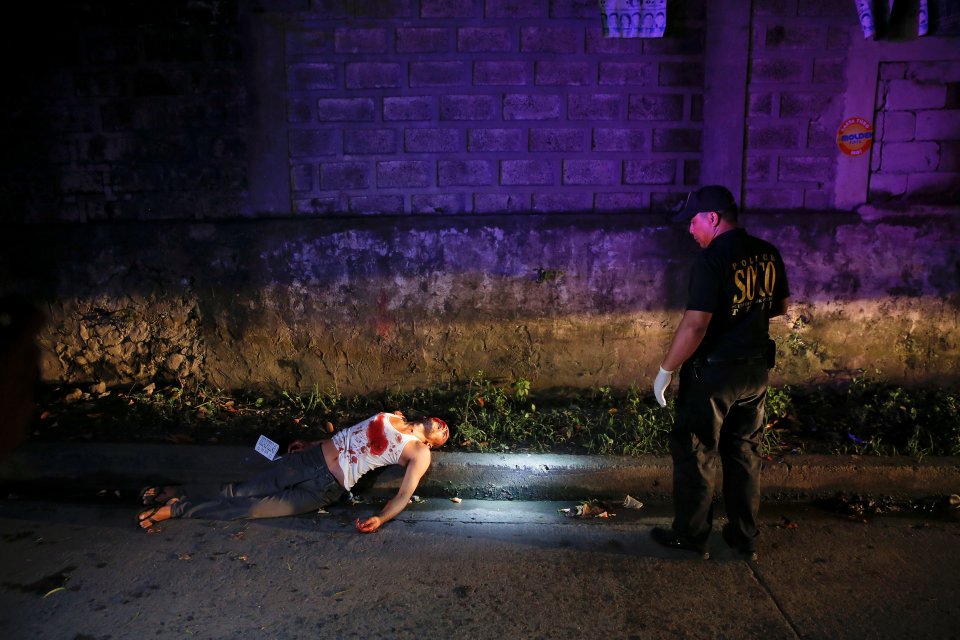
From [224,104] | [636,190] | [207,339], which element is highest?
[224,104]

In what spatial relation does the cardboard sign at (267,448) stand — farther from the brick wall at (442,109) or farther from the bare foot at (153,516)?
the brick wall at (442,109)

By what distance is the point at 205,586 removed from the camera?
3.37 meters

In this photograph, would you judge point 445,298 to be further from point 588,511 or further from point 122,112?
point 122,112

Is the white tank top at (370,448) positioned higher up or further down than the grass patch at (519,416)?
higher up

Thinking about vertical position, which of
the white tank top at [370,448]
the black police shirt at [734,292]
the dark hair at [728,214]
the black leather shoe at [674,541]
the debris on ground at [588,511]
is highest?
the dark hair at [728,214]

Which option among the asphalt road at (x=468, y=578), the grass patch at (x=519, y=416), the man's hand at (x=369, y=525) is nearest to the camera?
the asphalt road at (x=468, y=578)

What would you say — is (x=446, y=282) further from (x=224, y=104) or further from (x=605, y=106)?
(x=224, y=104)

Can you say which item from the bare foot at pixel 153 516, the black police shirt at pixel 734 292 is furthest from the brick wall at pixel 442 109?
the bare foot at pixel 153 516

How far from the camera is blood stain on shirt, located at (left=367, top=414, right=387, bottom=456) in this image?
13.6 feet

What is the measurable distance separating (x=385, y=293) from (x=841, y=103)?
418cm

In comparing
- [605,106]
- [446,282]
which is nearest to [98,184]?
[446,282]

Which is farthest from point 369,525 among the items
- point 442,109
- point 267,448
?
point 442,109

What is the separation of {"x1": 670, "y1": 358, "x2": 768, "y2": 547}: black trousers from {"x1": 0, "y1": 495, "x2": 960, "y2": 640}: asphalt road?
226 millimetres

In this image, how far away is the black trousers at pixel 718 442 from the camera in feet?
11.5
